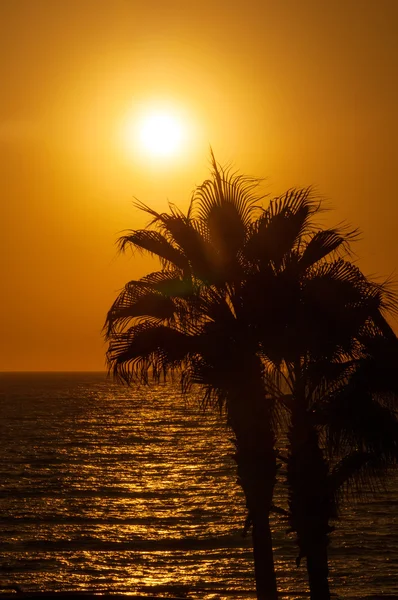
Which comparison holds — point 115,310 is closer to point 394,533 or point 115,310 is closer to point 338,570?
point 338,570

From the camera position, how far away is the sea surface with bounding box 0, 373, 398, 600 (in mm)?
39344

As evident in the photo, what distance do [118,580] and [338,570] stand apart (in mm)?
10103

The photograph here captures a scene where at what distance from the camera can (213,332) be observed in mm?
17031

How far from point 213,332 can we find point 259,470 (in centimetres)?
271

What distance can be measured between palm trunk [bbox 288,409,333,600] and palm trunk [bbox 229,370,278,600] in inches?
20.0

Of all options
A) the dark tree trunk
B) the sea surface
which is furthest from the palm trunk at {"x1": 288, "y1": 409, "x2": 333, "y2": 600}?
the sea surface

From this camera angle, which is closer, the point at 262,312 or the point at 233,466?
the point at 262,312

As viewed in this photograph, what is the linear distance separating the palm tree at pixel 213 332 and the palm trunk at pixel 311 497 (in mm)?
503

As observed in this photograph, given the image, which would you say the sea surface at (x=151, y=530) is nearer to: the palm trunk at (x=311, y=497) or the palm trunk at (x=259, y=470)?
the palm trunk at (x=259, y=470)

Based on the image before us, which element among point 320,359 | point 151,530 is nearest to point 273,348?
point 320,359

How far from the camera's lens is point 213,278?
1736 centimetres

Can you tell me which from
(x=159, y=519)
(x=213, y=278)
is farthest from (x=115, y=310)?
(x=159, y=519)

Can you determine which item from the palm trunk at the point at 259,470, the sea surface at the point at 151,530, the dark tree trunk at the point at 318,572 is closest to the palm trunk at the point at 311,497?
the dark tree trunk at the point at 318,572

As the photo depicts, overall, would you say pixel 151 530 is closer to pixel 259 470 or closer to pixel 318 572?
pixel 318 572
